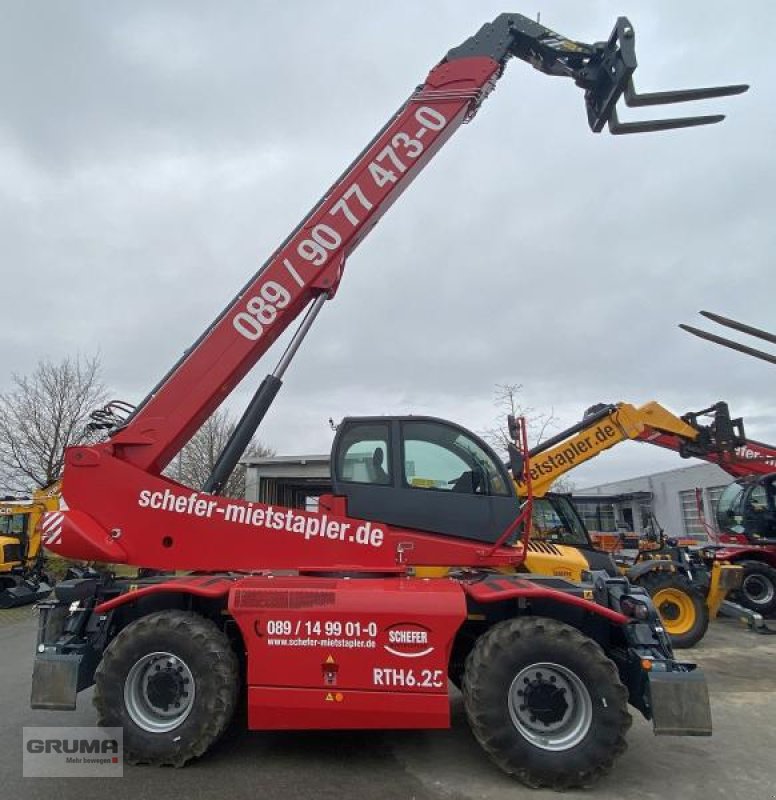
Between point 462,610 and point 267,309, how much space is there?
3257mm

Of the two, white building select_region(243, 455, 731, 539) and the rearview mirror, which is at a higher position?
white building select_region(243, 455, 731, 539)

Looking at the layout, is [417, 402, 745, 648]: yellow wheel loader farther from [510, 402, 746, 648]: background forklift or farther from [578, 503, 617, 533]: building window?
[578, 503, 617, 533]: building window

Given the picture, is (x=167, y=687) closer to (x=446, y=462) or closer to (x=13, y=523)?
(x=446, y=462)

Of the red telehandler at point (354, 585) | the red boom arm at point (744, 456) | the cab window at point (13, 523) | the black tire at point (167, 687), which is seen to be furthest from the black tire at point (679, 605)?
the cab window at point (13, 523)

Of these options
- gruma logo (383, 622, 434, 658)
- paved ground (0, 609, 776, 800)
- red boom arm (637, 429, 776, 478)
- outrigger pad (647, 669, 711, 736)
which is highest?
red boom arm (637, 429, 776, 478)

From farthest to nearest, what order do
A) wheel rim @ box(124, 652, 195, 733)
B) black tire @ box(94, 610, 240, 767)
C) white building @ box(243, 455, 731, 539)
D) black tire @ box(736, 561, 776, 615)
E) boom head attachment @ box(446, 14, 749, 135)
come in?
white building @ box(243, 455, 731, 539)
black tire @ box(736, 561, 776, 615)
boom head attachment @ box(446, 14, 749, 135)
wheel rim @ box(124, 652, 195, 733)
black tire @ box(94, 610, 240, 767)

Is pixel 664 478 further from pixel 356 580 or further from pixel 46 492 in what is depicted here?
pixel 356 580

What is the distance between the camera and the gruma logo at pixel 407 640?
183 inches

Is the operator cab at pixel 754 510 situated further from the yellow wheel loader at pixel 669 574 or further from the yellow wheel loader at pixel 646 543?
the yellow wheel loader at pixel 669 574

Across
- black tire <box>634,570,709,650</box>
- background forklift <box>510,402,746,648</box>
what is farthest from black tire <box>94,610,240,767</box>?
black tire <box>634,570,709,650</box>

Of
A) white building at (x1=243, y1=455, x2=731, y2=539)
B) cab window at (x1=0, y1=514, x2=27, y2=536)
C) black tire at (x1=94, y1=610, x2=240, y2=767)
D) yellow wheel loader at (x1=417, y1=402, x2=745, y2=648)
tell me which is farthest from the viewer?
white building at (x1=243, y1=455, x2=731, y2=539)

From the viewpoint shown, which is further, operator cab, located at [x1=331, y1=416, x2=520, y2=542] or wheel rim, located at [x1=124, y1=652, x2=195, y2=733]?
operator cab, located at [x1=331, y1=416, x2=520, y2=542]

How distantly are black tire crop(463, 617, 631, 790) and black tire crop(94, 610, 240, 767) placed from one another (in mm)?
1907

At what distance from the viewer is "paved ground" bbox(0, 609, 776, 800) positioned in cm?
439
